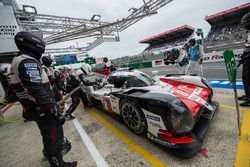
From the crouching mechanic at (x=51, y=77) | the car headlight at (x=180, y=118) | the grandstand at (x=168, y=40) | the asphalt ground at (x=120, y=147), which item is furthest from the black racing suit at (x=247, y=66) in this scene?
the grandstand at (x=168, y=40)

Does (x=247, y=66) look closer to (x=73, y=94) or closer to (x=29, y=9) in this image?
(x=73, y=94)

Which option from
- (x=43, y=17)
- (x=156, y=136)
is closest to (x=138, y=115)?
(x=156, y=136)

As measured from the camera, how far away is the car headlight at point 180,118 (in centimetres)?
149

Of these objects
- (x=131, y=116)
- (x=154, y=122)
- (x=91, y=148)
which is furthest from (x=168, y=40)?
(x=91, y=148)

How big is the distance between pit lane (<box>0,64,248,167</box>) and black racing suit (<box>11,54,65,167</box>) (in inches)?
22.6

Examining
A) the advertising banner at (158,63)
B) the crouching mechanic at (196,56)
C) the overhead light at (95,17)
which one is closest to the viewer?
the crouching mechanic at (196,56)

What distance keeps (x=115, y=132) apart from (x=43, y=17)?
10178 millimetres

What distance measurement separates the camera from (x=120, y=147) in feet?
6.31

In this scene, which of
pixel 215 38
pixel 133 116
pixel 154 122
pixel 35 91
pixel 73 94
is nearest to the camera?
pixel 35 91

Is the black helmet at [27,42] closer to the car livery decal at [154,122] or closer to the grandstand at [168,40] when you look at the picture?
the car livery decal at [154,122]

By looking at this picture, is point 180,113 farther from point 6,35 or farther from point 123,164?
point 6,35

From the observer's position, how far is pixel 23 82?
3.82 ft

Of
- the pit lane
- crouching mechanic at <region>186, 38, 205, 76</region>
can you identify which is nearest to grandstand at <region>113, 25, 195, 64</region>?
crouching mechanic at <region>186, 38, 205, 76</region>

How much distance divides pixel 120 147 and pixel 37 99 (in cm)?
138
